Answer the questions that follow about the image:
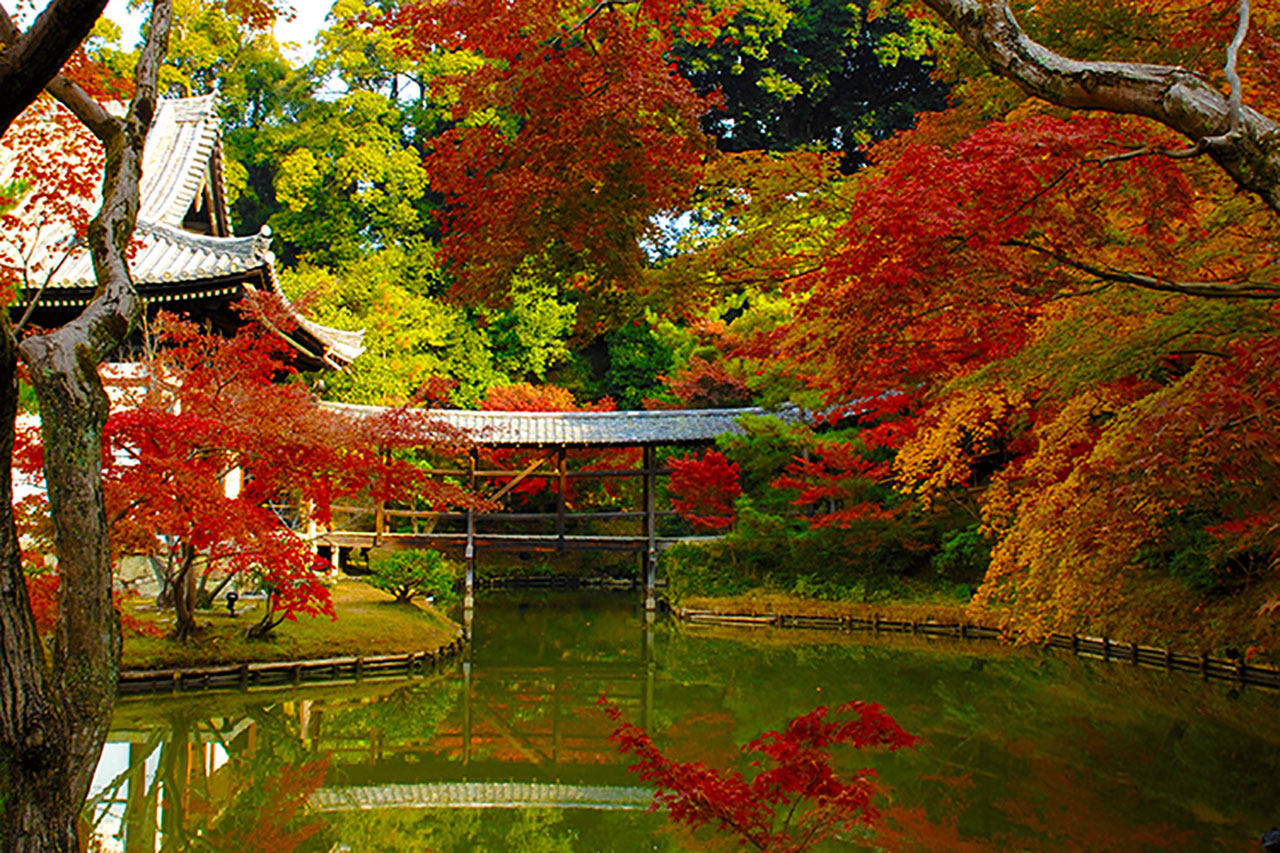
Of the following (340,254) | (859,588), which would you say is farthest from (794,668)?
(340,254)

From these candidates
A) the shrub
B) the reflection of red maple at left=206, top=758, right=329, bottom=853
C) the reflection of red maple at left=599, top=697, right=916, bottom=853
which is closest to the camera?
the reflection of red maple at left=599, top=697, right=916, bottom=853

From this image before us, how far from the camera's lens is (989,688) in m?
9.58

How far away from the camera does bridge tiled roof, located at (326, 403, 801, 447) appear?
1550 centimetres

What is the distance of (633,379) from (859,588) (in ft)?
32.3

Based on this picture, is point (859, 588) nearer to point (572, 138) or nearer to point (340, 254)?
point (572, 138)

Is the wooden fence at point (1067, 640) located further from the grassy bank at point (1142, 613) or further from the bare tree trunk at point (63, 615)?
the bare tree trunk at point (63, 615)

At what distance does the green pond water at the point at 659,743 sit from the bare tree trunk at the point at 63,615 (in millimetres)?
2885

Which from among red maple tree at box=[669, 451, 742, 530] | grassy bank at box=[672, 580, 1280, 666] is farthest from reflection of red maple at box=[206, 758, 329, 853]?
red maple tree at box=[669, 451, 742, 530]

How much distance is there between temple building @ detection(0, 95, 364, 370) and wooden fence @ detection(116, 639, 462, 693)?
10.7 feet

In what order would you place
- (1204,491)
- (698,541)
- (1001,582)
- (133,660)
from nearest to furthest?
(1204,491), (1001,582), (133,660), (698,541)

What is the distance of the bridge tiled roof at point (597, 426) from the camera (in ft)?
50.9

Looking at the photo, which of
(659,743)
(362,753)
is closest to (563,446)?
(659,743)

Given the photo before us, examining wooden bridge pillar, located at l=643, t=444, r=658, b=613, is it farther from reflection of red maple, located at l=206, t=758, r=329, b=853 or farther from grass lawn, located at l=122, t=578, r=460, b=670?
reflection of red maple, located at l=206, t=758, r=329, b=853

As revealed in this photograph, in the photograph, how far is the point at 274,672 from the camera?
9.07 m
